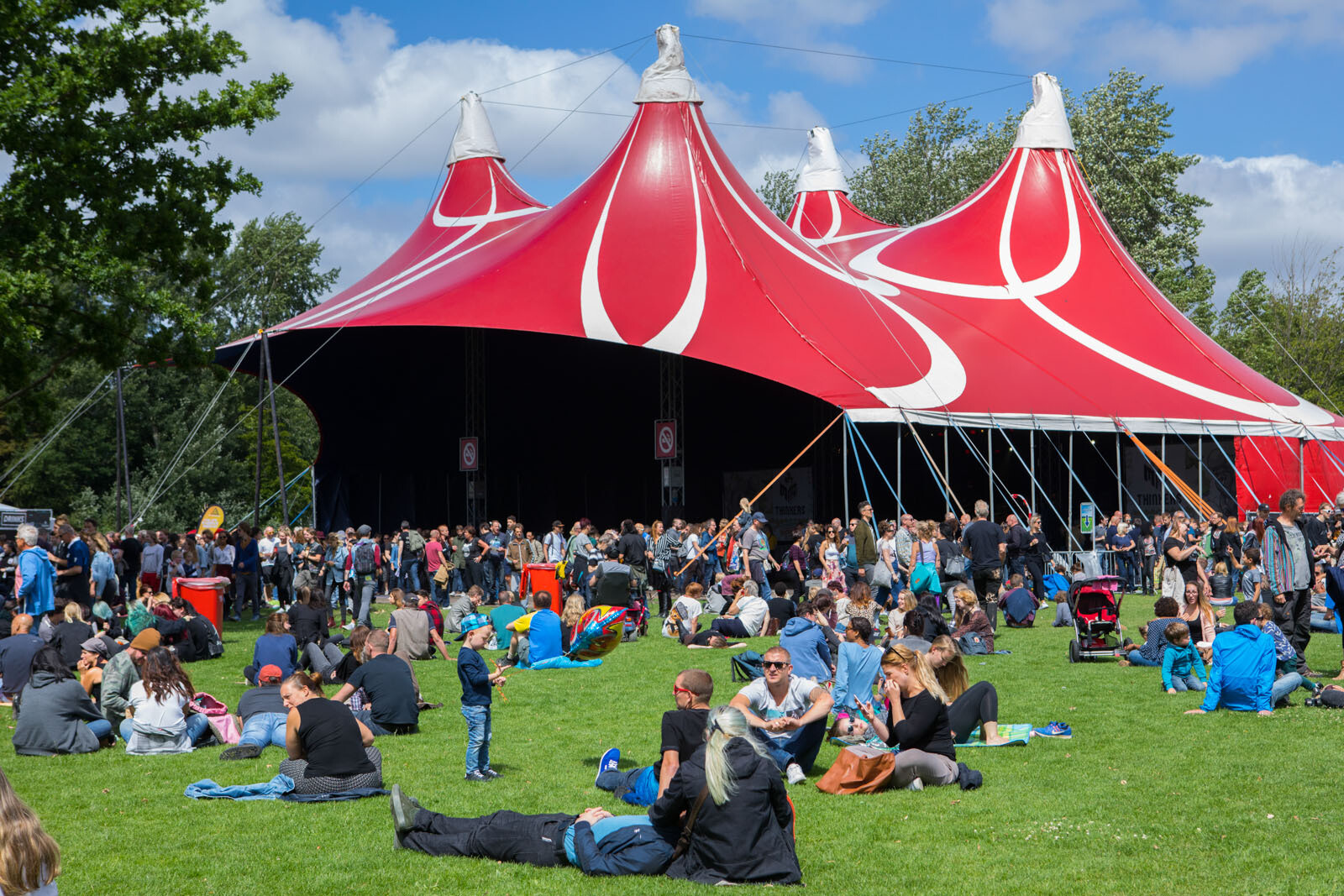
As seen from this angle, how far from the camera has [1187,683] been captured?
9.30 meters

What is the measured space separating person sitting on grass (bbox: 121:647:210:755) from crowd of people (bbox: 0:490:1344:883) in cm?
1

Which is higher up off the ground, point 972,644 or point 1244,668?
point 1244,668

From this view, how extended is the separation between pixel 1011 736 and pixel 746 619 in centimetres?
551

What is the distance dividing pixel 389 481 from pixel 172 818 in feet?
70.0

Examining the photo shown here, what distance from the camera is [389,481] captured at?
27094 millimetres

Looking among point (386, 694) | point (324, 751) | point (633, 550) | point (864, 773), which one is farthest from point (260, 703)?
point (633, 550)

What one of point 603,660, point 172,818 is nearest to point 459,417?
point 603,660

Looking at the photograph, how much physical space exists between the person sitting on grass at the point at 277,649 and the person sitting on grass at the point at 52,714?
5.68 ft

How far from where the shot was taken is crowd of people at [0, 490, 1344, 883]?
5.36m

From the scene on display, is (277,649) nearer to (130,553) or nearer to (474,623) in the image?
(474,623)

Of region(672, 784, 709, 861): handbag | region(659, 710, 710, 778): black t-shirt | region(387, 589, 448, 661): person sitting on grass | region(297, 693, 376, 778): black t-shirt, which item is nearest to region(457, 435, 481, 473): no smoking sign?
region(387, 589, 448, 661): person sitting on grass

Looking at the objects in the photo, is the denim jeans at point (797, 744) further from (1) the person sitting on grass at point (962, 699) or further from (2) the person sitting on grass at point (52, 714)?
A: (2) the person sitting on grass at point (52, 714)

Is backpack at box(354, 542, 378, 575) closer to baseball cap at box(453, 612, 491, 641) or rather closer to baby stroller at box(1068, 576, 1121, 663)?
baseball cap at box(453, 612, 491, 641)

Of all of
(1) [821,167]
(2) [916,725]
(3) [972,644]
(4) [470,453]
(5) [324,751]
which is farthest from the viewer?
(1) [821,167]
